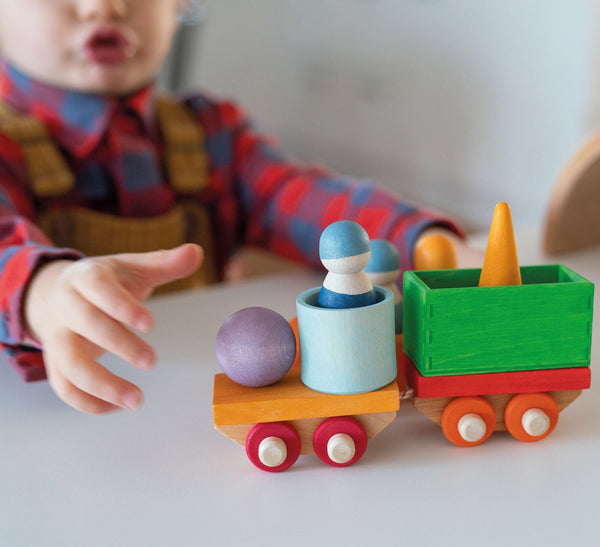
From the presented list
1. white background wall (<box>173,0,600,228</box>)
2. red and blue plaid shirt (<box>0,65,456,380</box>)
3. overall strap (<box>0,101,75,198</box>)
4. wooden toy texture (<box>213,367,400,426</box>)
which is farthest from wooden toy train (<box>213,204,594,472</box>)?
white background wall (<box>173,0,600,228</box>)

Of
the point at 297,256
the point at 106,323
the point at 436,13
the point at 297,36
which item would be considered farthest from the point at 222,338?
the point at 297,36

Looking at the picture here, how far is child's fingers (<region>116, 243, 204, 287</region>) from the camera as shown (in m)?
0.37

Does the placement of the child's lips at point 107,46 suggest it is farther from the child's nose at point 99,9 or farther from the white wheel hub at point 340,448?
the white wheel hub at point 340,448

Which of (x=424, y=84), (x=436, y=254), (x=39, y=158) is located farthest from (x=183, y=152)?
(x=424, y=84)

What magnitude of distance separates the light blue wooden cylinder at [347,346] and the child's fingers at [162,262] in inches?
2.6

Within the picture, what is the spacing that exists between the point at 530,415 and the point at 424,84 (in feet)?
3.48

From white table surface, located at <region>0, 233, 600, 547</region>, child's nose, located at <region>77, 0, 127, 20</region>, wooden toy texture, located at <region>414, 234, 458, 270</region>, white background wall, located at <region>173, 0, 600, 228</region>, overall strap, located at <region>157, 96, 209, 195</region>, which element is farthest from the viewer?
white background wall, located at <region>173, 0, 600, 228</region>

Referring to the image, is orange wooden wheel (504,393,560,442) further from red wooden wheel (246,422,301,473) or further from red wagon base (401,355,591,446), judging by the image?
red wooden wheel (246,422,301,473)

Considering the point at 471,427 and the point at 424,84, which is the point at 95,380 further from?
the point at 424,84

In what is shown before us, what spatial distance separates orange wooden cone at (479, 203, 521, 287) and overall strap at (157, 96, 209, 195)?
0.45 meters

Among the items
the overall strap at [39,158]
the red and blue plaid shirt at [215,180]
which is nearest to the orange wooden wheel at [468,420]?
the red and blue plaid shirt at [215,180]

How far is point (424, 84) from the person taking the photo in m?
1.33

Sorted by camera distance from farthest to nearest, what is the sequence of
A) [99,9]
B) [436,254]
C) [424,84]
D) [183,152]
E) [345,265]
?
[424,84] → [183,152] → [99,9] → [436,254] → [345,265]

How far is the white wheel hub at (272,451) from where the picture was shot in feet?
1.12
